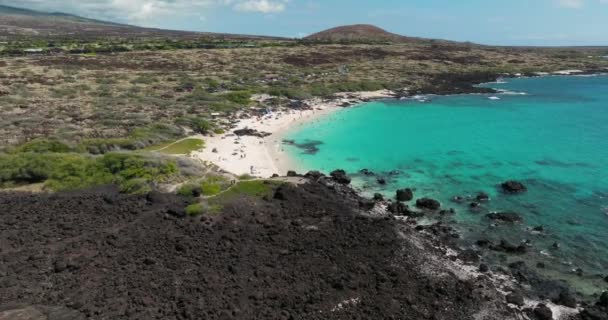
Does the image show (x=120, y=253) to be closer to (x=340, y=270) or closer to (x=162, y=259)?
(x=162, y=259)

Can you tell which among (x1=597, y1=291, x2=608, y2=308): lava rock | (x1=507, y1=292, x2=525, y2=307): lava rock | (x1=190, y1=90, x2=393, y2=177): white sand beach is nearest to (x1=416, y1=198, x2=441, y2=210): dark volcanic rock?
(x1=507, y1=292, x2=525, y2=307): lava rock

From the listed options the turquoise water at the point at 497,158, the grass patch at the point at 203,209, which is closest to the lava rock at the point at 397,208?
the turquoise water at the point at 497,158

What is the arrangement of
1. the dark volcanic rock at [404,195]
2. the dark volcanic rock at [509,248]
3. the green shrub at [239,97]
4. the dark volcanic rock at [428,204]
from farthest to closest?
the green shrub at [239,97], the dark volcanic rock at [404,195], the dark volcanic rock at [428,204], the dark volcanic rock at [509,248]

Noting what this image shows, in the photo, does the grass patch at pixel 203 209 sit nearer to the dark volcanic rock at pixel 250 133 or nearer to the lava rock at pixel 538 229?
the lava rock at pixel 538 229

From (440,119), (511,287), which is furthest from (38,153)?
(440,119)

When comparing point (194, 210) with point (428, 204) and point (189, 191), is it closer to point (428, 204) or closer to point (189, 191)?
point (189, 191)

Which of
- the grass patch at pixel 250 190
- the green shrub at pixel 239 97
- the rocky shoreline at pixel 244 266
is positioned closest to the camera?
the rocky shoreline at pixel 244 266
